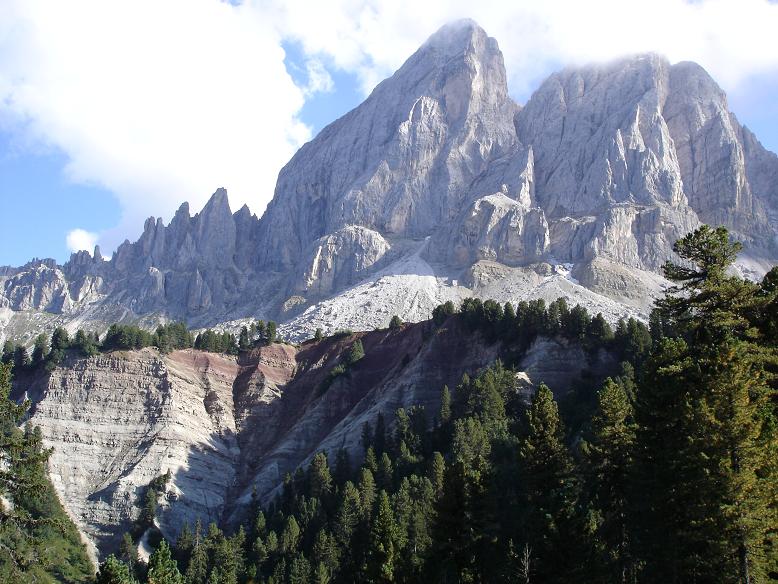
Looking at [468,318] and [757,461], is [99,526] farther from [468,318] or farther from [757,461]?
[757,461]

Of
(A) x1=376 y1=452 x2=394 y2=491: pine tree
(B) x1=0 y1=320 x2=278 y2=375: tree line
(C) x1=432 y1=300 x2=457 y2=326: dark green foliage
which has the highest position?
(C) x1=432 y1=300 x2=457 y2=326: dark green foliage

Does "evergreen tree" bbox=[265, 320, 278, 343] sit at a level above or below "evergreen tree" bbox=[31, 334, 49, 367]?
above

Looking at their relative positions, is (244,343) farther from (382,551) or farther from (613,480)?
(613,480)

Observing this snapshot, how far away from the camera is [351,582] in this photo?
57000mm

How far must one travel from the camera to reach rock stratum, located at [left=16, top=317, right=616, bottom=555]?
9856 cm

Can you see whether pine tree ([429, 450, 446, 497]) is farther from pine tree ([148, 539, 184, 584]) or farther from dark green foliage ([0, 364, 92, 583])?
dark green foliage ([0, 364, 92, 583])

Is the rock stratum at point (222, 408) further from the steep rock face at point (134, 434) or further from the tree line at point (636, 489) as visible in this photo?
the tree line at point (636, 489)

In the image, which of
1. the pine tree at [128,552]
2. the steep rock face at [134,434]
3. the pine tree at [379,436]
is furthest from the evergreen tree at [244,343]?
the pine tree at [128,552]

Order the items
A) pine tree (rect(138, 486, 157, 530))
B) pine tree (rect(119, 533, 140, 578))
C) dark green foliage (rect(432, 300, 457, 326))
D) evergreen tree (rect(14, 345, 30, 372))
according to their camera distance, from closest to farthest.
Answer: pine tree (rect(119, 533, 140, 578)) → pine tree (rect(138, 486, 157, 530)) → dark green foliage (rect(432, 300, 457, 326)) → evergreen tree (rect(14, 345, 30, 372))

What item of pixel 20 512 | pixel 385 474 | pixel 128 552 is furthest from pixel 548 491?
pixel 128 552

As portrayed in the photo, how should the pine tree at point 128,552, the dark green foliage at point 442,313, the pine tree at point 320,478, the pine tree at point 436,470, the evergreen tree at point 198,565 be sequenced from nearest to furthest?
1. the pine tree at point 436,470
2. the evergreen tree at point 198,565
3. the pine tree at point 320,478
4. the pine tree at point 128,552
5. the dark green foliage at point 442,313

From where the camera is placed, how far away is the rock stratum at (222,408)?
98.6 m

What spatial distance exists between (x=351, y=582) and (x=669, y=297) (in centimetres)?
3336

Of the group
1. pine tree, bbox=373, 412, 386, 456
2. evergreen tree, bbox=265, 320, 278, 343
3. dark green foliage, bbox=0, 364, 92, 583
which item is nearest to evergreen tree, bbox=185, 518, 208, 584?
pine tree, bbox=373, 412, 386, 456
